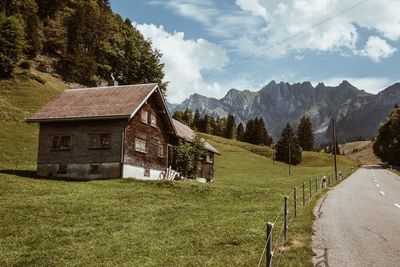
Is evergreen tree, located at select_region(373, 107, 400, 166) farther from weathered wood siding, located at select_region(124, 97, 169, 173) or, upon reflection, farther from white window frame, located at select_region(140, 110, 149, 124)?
white window frame, located at select_region(140, 110, 149, 124)

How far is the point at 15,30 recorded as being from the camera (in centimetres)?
7625

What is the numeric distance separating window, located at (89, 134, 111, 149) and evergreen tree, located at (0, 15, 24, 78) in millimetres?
42033

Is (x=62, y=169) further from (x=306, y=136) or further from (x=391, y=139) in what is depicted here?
(x=306, y=136)

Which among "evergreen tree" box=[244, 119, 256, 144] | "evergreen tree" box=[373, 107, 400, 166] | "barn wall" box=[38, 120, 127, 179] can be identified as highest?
"evergreen tree" box=[244, 119, 256, 144]

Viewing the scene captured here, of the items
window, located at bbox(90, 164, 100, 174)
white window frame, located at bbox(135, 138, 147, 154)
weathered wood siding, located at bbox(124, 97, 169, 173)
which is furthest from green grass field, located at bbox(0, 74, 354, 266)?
white window frame, located at bbox(135, 138, 147, 154)

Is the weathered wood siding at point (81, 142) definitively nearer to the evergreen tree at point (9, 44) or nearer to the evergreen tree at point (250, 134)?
the evergreen tree at point (9, 44)

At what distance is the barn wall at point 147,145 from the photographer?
39.7 metres

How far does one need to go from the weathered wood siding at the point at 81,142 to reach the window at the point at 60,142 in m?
0.26

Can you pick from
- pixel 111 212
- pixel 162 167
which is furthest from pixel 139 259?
pixel 162 167

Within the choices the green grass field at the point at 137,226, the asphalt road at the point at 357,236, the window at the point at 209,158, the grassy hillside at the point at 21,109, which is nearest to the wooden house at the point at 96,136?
the green grass field at the point at 137,226

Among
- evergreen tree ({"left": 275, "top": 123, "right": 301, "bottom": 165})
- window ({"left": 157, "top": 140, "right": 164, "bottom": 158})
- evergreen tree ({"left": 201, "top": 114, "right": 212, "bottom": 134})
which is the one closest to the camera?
window ({"left": 157, "top": 140, "right": 164, "bottom": 158})

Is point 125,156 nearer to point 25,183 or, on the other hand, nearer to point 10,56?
point 25,183

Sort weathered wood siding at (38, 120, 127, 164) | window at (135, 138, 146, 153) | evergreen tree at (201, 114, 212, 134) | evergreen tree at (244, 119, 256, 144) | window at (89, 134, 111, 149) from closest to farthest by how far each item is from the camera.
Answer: weathered wood siding at (38, 120, 127, 164)
window at (89, 134, 111, 149)
window at (135, 138, 146, 153)
evergreen tree at (244, 119, 256, 144)
evergreen tree at (201, 114, 212, 134)

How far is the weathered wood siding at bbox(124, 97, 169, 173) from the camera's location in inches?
1570
